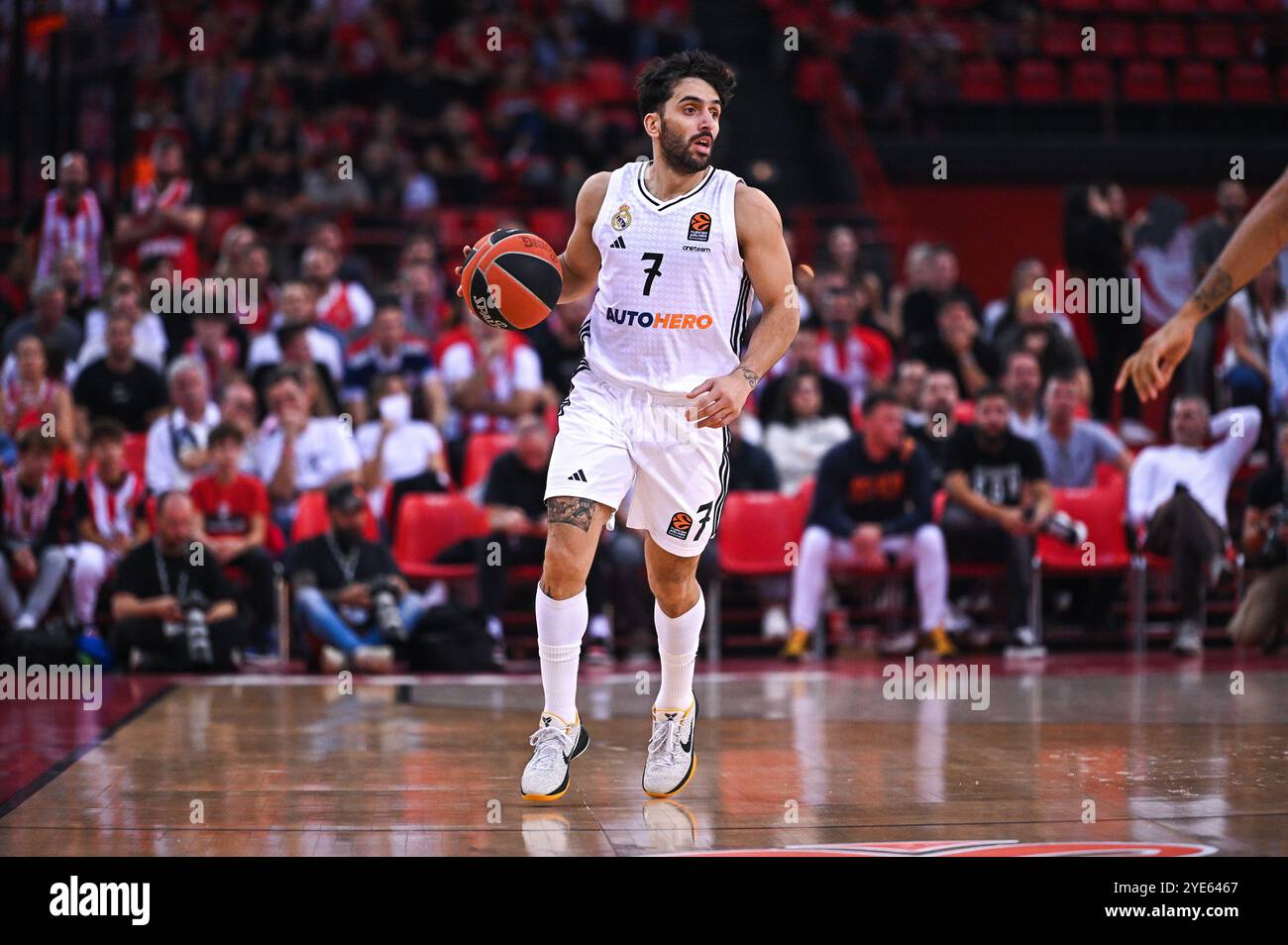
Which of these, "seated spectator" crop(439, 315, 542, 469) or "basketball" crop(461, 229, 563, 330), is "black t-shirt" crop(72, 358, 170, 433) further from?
"basketball" crop(461, 229, 563, 330)

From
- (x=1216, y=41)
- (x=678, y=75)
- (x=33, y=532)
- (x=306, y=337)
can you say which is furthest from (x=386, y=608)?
(x=1216, y=41)

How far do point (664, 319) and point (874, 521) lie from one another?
580cm

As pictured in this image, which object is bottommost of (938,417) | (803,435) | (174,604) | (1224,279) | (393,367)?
(174,604)

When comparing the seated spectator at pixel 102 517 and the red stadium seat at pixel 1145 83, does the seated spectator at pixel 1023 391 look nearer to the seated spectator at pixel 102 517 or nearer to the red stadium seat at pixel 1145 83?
the seated spectator at pixel 102 517

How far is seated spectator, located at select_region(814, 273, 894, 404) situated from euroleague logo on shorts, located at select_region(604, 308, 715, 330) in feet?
24.1

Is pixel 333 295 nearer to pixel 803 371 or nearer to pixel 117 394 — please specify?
pixel 117 394

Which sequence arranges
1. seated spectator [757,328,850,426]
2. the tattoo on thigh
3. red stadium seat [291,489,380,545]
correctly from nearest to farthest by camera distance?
the tattoo on thigh < red stadium seat [291,489,380,545] < seated spectator [757,328,850,426]

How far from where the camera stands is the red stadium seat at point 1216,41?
19.0m

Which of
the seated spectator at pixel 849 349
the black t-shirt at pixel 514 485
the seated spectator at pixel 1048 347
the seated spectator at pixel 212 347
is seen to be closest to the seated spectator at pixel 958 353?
the seated spectator at pixel 1048 347

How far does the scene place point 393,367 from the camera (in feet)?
41.0

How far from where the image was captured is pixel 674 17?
18.8m

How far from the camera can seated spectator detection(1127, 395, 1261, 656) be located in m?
10.9

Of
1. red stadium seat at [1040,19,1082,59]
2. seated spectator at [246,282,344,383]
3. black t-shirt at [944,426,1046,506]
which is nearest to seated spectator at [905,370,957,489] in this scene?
black t-shirt at [944,426,1046,506]
